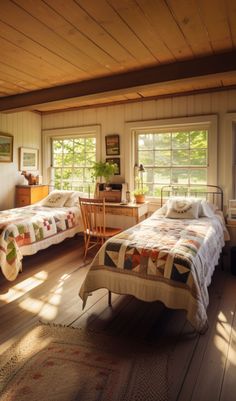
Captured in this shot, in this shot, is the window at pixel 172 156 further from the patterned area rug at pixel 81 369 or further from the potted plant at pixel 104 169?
the patterned area rug at pixel 81 369

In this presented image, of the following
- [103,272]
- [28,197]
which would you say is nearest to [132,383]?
[103,272]

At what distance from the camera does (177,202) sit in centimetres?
389

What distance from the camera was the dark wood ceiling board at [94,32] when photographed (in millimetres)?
1882

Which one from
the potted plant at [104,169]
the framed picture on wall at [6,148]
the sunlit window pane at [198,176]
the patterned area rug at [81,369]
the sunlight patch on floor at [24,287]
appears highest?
the framed picture on wall at [6,148]

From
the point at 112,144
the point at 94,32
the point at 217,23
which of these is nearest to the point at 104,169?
the point at 112,144

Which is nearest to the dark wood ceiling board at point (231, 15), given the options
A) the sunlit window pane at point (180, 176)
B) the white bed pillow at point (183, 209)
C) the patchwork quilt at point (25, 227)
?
the white bed pillow at point (183, 209)

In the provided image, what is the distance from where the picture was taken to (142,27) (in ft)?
7.14

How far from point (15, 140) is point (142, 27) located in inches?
144

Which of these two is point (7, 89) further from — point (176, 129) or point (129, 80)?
point (176, 129)

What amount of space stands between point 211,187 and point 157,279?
2.36m

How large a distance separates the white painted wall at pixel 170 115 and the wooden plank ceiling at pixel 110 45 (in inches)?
18.4

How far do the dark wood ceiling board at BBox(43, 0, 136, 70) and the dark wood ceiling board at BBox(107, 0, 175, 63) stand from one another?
0.73 feet

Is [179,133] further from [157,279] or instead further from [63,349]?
[63,349]

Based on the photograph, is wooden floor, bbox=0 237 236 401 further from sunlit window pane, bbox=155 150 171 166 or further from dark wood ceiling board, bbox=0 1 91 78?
dark wood ceiling board, bbox=0 1 91 78
